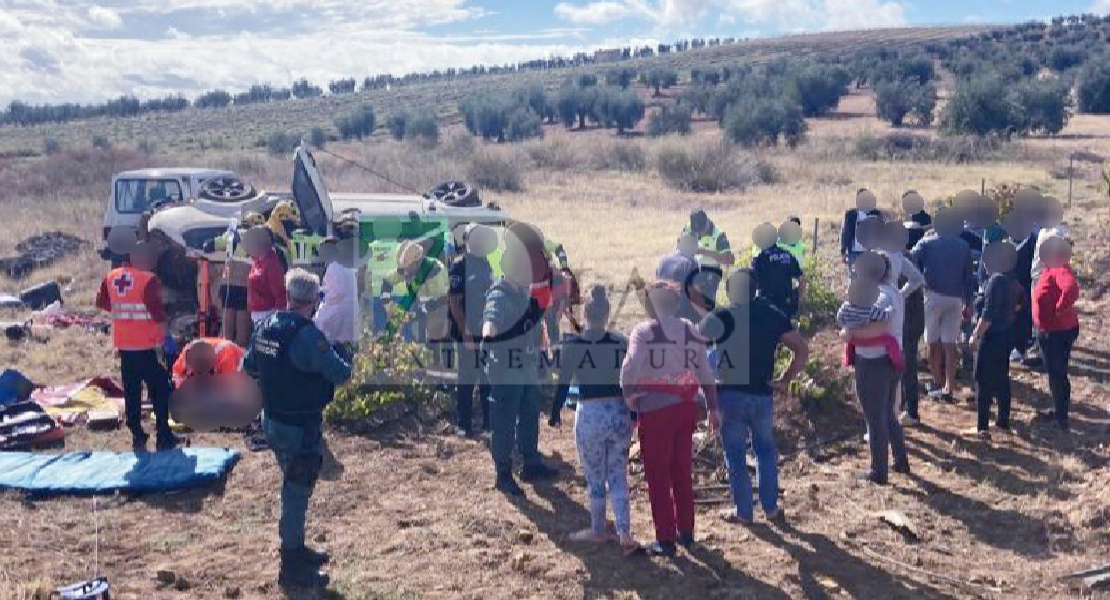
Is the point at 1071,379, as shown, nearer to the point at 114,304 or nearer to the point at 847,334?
the point at 847,334

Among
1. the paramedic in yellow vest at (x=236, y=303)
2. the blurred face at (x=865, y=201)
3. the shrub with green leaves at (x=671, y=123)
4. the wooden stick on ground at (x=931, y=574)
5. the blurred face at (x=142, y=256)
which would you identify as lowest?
the wooden stick on ground at (x=931, y=574)

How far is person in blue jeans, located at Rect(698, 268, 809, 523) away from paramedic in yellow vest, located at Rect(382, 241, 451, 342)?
3398 millimetres

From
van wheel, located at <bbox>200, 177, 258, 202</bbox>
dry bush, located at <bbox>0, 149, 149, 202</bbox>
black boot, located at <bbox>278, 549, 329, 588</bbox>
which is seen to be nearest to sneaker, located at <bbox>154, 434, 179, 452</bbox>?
black boot, located at <bbox>278, 549, 329, 588</bbox>

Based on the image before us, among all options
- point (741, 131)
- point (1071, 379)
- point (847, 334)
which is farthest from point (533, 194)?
point (847, 334)

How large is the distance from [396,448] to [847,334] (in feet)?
11.5

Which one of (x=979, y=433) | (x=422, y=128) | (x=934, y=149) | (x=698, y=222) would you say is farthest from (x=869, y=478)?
(x=422, y=128)

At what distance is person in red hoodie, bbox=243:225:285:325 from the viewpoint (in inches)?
333

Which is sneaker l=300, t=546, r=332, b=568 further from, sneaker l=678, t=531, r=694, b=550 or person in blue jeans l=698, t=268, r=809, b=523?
person in blue jeans l=698, t=268, r=809, b=523

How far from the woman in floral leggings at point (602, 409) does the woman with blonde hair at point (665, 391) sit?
131 mm

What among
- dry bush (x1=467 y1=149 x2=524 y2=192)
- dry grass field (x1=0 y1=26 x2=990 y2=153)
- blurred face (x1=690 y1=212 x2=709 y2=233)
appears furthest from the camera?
dry grass field (x1=0 y1=26 x2=990 y2=153)

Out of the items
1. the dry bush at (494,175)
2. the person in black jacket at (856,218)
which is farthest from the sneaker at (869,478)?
the dry bush at (494,175)

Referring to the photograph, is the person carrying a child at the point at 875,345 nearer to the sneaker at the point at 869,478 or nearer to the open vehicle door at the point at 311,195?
the sneaker at the point at 869,478

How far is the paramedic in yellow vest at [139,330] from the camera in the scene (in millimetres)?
7766

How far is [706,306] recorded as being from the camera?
7.95m
